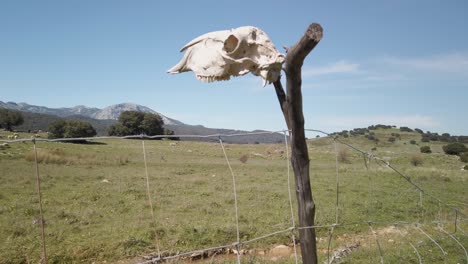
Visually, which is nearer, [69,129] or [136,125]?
[69,129]

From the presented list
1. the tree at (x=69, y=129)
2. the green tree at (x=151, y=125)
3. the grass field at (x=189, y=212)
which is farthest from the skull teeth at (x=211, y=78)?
the green tree at (x=151, y=125)

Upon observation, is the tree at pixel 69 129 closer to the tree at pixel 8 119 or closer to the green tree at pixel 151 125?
the green tree at pixel 151 125

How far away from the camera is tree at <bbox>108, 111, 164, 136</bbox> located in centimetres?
5247

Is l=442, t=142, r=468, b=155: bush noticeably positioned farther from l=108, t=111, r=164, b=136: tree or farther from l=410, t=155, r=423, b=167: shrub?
l=108, t=111, r=164, b=136: tree

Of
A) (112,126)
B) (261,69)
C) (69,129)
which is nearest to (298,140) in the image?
(261,69)

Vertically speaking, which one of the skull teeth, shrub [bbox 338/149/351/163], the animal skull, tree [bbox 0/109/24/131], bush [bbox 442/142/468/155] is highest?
tree [bbox 0/109/24/131]

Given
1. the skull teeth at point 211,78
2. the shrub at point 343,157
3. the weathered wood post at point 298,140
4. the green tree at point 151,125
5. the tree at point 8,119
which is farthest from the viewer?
the tree at point 8,119

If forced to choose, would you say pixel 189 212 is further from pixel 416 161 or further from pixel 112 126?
pixel 112 126

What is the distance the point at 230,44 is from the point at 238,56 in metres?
0.15

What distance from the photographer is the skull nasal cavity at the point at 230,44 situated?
3.44 m

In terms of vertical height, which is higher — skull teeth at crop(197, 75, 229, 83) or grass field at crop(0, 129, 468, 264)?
skull teeth at crop(197, 75, 229, 83)

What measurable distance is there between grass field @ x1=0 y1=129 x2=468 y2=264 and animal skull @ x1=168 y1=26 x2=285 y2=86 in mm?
1827

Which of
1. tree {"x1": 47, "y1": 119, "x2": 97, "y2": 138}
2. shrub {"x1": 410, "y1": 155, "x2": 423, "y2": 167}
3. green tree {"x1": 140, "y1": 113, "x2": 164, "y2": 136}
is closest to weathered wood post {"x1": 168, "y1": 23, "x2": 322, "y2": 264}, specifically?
shrub {"x1": 410, "y1": 155, "x2": 423, "y2": 167}

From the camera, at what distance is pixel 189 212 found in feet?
40.3
